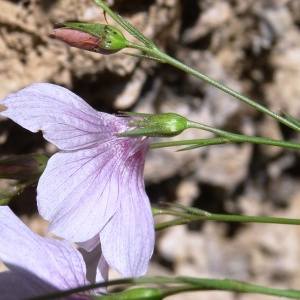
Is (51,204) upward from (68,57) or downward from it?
downward

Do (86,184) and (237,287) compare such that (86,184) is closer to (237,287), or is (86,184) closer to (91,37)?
(91,37)

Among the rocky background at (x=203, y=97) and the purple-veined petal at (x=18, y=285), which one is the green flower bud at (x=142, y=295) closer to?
the purple-veined petal at (x=18, y=285)

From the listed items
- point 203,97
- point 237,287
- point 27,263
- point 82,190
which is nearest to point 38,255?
point 27,263

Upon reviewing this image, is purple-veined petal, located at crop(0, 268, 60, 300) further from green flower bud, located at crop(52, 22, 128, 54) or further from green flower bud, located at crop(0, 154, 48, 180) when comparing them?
green flower bud, located at crop(52, 22, 128, 54)

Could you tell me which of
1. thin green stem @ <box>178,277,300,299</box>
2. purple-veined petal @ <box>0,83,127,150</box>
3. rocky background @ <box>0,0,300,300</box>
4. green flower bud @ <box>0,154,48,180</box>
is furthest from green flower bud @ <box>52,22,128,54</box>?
thin green stem @ <box>178,277,300,299</box>

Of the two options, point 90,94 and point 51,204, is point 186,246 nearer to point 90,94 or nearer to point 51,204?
point 90,94

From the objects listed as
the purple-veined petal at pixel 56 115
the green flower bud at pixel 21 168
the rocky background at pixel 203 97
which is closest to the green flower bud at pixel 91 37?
the purple-veined petal at pixel 56 115

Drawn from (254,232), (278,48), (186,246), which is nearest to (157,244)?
(186,246)
